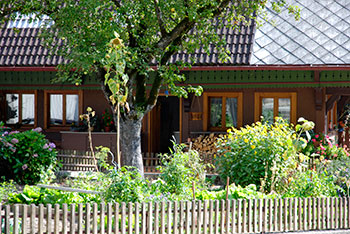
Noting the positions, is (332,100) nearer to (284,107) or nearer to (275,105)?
(284,107)

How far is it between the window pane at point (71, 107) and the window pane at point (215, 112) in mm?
4246

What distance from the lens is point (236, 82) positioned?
1717 cm

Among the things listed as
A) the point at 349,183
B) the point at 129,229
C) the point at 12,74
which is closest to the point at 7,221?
the point at 129,229

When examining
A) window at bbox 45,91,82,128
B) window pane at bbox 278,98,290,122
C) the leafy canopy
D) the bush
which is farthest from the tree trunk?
window at bbox 45,91,82,128

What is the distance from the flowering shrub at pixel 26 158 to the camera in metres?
13.8

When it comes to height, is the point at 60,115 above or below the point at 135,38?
below

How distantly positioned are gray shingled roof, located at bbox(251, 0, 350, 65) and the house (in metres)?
0.03

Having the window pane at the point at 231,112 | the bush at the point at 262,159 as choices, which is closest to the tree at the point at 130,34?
the bush at the point at 262,159

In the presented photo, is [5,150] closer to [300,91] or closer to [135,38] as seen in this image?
[135,38]

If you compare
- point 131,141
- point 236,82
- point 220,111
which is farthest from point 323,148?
point 131,141

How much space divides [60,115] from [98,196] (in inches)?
428

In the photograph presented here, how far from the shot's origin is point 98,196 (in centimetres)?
910

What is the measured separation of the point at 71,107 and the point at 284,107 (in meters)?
6.60

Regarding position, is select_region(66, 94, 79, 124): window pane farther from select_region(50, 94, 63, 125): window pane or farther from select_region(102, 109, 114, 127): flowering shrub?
select_region(102, 109, 114, 127): flowering shrub
